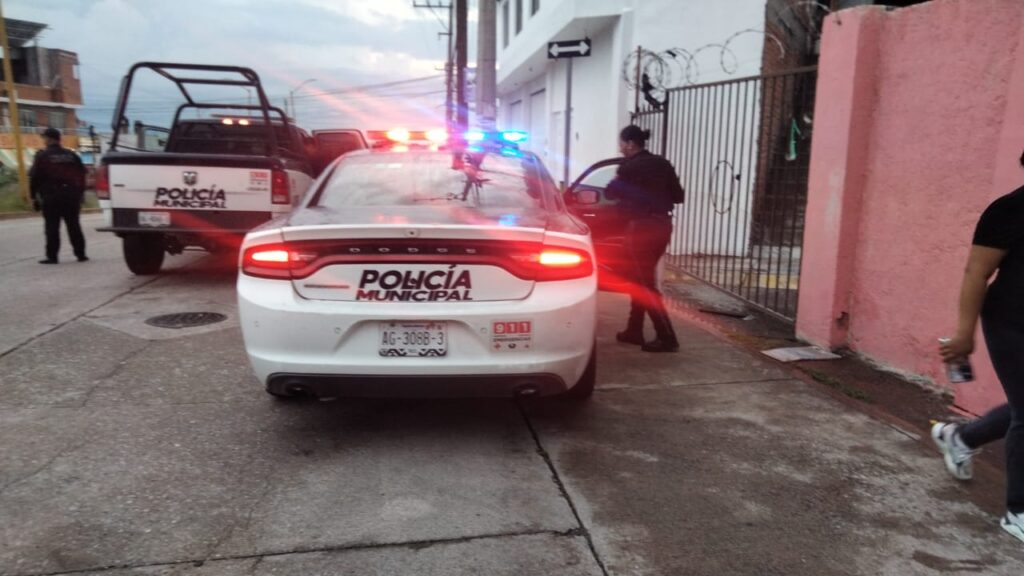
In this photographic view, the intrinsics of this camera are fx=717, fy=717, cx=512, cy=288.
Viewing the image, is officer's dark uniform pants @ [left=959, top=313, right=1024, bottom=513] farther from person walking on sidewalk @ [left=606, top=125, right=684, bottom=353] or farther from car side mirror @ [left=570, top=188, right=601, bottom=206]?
car side mirror @ [left=570, top=188, right=601, bottom=206]

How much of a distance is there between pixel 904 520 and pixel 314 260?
2.94m

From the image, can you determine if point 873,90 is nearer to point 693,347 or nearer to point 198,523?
point 693,347

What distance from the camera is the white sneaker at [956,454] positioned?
3.42m

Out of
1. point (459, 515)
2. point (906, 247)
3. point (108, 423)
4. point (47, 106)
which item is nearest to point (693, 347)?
point (906, 247)

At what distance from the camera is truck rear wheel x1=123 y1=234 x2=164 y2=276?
28.0ft

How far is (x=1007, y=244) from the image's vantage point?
8.99 feet

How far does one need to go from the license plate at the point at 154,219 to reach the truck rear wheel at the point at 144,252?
610 mm

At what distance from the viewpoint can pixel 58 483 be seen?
132 inches

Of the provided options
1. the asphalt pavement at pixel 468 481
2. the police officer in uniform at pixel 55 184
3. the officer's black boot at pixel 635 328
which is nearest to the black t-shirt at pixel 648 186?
the officer's black boot at pixel 635 328

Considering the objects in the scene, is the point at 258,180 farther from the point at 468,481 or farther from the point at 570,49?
the point at 468,481

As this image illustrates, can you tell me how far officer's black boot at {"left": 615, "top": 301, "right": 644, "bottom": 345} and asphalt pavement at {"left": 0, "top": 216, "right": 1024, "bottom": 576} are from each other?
0.52 metres

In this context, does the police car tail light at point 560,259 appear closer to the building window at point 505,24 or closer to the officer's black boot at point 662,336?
the officer's black boot at point 662,336

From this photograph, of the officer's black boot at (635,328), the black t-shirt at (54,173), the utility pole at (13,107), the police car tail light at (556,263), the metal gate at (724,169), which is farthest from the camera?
the utility pole at (13,107)

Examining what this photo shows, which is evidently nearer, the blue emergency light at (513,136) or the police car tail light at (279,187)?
the blue emergency light at (513,136)
